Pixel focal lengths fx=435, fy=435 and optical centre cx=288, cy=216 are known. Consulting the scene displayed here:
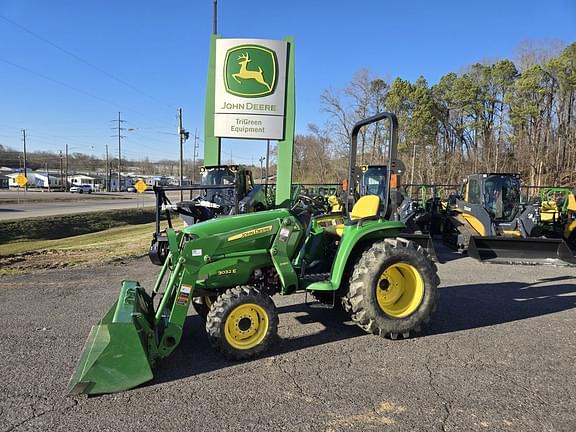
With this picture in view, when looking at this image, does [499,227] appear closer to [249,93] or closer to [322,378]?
[249,93]

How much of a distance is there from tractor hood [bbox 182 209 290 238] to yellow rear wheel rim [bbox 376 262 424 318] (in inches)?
51.7

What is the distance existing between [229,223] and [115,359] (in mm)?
1524

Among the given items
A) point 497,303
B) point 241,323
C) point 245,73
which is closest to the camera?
point 241,323

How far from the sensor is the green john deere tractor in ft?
10.9

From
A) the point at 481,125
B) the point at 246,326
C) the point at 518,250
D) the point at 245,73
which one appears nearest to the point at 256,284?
the point at 246,326

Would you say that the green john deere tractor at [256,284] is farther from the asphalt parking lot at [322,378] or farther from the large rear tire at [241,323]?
the asphalt parking lot at [322,378]

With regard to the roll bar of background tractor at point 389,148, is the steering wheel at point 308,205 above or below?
below

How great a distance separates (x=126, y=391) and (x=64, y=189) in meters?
79.0

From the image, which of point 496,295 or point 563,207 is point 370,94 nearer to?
point 563,207

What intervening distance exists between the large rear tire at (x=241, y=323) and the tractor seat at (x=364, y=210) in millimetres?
1405

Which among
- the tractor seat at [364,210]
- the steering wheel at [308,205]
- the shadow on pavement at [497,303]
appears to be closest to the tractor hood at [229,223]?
the steering wheel at [308,205]

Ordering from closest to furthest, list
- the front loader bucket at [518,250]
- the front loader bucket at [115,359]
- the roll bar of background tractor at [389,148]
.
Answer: the front loader bucket at [115,359]
the roll bar of background tractor at [389,148]
the front loader bucket at [518,250]

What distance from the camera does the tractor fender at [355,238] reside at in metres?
4.38

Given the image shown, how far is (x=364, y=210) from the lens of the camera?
16.0ft
